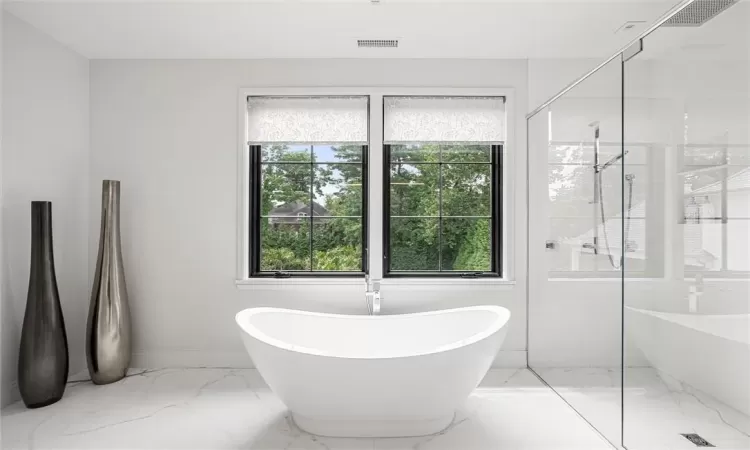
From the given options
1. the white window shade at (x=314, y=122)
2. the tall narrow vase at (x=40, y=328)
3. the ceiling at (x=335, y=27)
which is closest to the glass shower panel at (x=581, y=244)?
the ceiling at (x=335, y=27)

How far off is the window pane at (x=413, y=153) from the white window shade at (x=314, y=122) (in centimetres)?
27

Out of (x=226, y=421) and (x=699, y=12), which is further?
(x=226, y=421)

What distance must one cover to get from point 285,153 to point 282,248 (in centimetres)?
72

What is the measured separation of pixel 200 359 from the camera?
10.2 ft

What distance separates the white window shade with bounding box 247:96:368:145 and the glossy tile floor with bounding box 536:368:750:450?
6.87 feet

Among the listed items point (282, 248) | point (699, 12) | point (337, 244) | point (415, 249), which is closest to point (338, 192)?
point (337, 244)

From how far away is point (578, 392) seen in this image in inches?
95.0

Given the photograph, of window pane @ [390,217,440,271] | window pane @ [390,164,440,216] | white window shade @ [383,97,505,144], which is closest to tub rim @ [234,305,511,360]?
window pane @ [390,217,440,271]

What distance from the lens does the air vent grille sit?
9.06ft

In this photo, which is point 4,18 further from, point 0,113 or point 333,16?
point 333,16

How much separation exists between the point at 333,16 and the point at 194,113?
131 centimetres

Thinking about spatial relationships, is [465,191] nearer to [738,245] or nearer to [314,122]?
[314,122]

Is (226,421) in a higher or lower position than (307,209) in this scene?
lower

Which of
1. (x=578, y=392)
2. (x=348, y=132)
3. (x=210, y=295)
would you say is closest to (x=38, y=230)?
(x=210, y=295)
